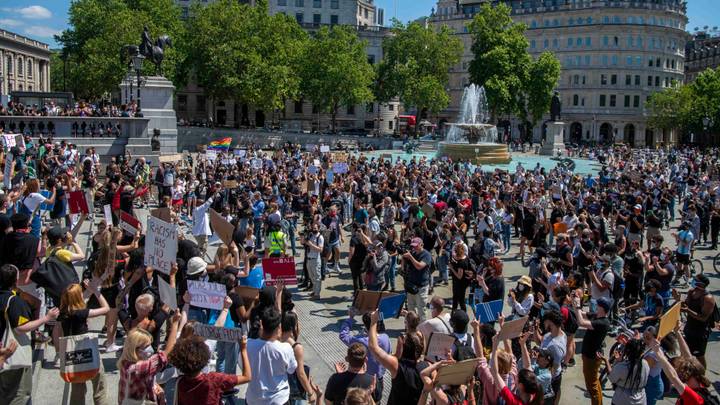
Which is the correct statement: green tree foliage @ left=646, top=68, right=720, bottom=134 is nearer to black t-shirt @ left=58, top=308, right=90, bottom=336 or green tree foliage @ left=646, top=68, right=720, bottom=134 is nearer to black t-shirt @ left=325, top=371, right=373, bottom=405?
black t-shirt @ left=325, top=371, right=373, bottom=405

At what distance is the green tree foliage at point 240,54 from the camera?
6481 cm

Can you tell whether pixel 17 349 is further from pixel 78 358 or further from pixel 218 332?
pixel 218 332

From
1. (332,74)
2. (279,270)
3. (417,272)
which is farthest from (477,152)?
(279,270)

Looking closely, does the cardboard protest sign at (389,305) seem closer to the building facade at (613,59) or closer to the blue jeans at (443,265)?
the blue jeans at (443,265)

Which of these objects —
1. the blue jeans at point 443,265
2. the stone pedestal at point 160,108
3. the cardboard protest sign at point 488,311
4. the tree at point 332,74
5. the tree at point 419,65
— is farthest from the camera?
the tree at point 419,65

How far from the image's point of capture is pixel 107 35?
2406 inches

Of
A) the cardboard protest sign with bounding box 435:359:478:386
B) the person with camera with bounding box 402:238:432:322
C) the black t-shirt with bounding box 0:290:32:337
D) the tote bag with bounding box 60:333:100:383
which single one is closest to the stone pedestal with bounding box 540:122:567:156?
the person with camera with bounding box 402:238:432:322

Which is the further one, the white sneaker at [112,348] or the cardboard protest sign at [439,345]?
the white sneaker at [112,348]

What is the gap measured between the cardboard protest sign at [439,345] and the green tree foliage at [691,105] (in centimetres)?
7731

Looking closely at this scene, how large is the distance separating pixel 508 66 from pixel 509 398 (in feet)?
230

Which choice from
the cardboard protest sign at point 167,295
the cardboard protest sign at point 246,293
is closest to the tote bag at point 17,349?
the cardboard protest sign at point 167,295

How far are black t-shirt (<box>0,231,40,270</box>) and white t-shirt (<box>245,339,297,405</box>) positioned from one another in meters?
4.56

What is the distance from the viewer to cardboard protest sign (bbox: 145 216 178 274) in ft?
29.6

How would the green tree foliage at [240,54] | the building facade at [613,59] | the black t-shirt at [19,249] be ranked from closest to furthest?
the black t-shirt at [19,249] → the green tree foliage at [240,54] → the building facade at [613,59]
